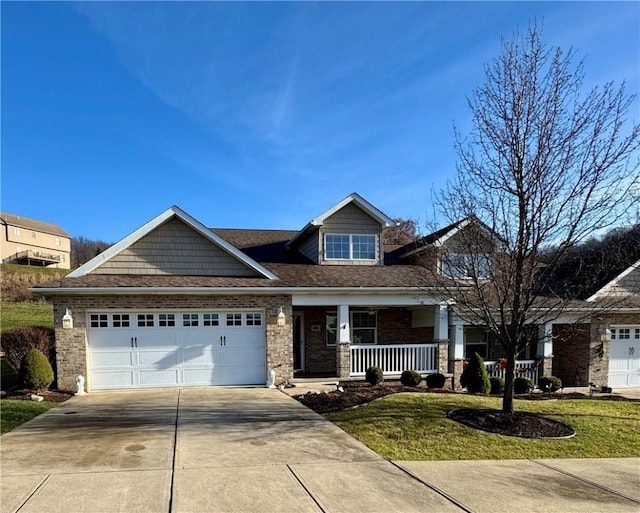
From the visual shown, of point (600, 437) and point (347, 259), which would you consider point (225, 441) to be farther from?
point (347, 259)

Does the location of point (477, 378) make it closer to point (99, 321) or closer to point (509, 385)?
point (509, 385)

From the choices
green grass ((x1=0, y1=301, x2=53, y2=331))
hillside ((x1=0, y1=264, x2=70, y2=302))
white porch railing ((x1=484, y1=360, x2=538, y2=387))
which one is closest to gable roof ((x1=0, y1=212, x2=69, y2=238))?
hillside ((x1=0, y1=264, x2=70, y2=302))

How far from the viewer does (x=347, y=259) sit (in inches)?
659

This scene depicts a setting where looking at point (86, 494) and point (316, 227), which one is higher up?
point (316, 227)

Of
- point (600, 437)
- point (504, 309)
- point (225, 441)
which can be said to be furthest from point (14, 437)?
point (600, 437)

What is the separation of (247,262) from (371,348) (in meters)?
4.86

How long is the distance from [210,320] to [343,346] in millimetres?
4161

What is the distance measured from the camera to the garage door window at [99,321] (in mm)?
13148

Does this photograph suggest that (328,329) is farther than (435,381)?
Yes

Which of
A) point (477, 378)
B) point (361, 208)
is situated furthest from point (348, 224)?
point (477, 378)

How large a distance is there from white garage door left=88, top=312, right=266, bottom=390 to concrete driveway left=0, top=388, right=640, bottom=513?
4.24 m

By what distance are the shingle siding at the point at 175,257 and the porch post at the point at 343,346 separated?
9.81ft

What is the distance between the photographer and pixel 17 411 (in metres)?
9.94

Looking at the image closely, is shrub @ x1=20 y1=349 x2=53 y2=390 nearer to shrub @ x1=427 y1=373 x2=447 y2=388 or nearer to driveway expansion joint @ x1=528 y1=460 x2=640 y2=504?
shrub @ x1=427 y1=373 x2=447 y2=388
